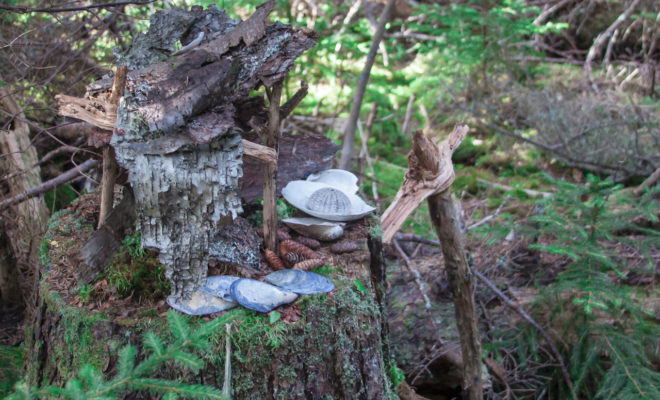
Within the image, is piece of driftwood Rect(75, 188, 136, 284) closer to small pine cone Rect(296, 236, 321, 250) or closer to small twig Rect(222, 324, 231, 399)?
small twig Rect(222, 324, 231, 399)

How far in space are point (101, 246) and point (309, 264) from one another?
0.78 metres

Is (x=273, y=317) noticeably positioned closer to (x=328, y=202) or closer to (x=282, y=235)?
(x=282, y=235)

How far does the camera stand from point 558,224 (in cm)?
266

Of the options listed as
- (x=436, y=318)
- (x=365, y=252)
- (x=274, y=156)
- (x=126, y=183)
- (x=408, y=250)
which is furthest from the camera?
(x=408, y=250)

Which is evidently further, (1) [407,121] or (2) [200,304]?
(1) [407,121]

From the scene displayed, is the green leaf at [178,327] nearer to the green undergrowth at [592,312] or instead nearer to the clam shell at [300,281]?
the clam shell at [300,281]

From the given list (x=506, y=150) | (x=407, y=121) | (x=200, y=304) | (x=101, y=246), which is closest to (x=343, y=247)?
(x=200, y=304)

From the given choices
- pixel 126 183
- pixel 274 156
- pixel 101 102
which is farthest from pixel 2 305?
pixel 274 156

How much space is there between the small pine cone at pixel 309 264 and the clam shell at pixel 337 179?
540mm

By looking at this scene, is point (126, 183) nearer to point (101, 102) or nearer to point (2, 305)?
point (101, 102)

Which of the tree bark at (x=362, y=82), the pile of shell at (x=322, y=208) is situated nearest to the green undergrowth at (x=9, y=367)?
the pile of shell at (x=322, y=208)

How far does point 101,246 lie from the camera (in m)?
1.72

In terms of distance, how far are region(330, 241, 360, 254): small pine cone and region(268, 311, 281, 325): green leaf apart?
49 cm

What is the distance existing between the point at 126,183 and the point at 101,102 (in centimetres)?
37
